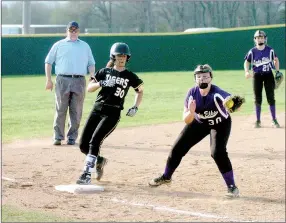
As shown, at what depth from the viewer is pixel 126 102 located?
66.2 ft

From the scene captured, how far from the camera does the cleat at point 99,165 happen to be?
916cm

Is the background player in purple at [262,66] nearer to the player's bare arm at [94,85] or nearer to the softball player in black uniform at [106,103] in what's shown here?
the softball player in black uniform at [106,103]

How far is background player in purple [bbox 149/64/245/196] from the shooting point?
26.6ft

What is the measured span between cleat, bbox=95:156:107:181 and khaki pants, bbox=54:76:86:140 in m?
2.92

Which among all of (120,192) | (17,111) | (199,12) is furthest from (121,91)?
(199,12)

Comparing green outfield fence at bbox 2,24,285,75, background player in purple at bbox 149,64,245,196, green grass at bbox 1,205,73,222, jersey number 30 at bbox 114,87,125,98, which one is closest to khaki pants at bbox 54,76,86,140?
jersey number 30 at bbox 114,87,125,98

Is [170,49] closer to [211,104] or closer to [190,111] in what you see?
[211,104]

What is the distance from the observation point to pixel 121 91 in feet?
29.0

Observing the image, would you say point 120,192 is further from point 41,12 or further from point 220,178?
point 41,12

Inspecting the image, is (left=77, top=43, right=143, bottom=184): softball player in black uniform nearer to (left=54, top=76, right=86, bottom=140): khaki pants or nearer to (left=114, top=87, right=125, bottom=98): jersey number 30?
(left=114, top=87, right=125, bottom=98): jersey number 30

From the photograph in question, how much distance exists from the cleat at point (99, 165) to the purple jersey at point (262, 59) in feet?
20.4

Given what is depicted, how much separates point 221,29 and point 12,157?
25.4m

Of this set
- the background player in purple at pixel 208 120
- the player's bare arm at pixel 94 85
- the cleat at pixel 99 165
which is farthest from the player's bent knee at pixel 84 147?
the background player in purple at pixel 208 120

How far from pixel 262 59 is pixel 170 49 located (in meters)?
19.7
